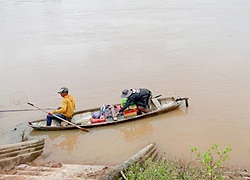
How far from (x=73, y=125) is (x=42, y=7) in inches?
955

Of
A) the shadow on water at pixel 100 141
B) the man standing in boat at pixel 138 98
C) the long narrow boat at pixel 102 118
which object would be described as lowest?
the shadow on water at pixel 100 141

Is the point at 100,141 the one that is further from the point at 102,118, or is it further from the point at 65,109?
the point at 65,109

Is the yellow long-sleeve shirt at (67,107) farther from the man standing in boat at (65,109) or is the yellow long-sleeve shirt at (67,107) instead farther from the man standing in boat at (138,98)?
the man standing in boat at (138,98)

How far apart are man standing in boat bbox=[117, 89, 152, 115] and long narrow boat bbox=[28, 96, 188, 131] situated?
0.64 feet

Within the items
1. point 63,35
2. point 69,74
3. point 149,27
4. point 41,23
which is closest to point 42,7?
point 41,23

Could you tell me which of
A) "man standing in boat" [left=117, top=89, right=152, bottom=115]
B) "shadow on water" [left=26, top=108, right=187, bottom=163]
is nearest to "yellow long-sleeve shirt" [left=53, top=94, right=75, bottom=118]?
"shadow on water" [left=26, top=108, right=187, bottom=163]

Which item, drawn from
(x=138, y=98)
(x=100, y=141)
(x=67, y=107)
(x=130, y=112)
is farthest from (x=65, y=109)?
(x=138, y=98)

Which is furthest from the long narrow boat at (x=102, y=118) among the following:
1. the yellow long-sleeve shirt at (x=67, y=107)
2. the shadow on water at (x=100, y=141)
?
the yellow long-sleeve shirt at (x=67, y=107)

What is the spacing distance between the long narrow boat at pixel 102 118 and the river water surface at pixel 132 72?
235 mm

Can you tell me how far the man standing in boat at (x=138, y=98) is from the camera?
29.3 ft

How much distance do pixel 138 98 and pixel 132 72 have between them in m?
4.41

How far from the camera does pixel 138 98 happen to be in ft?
29.9

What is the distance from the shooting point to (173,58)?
15023 millimetres

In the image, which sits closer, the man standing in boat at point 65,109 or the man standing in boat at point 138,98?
the man standing in boat at point 65,109
